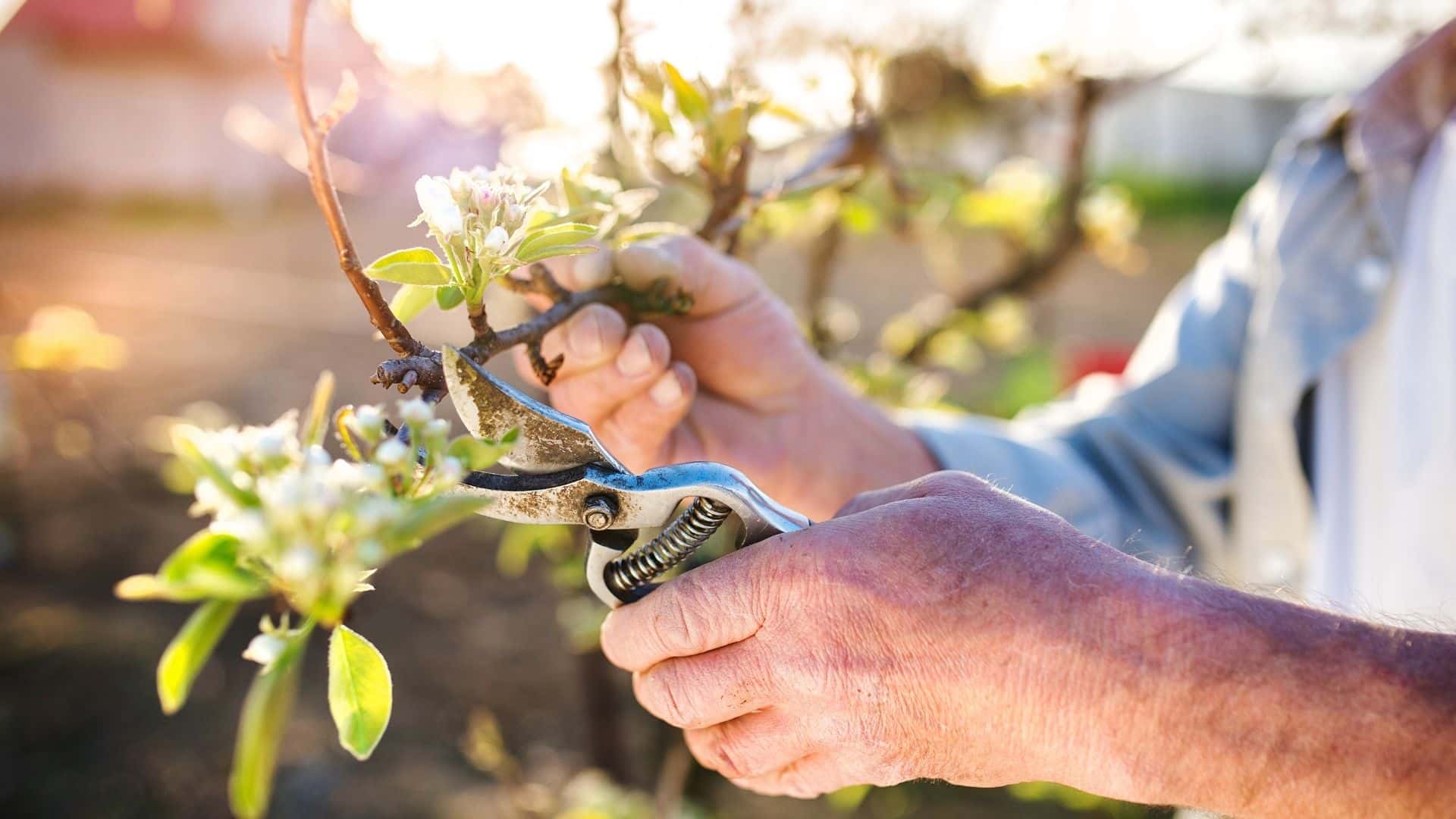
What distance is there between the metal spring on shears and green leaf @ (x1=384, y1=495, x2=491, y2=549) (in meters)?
0.37

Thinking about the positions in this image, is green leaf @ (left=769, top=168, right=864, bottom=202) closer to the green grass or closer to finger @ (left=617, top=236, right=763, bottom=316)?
finger @ (left=617, top=236, right=763, bottom=316)

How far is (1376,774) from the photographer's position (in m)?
0.95

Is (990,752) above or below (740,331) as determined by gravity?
below

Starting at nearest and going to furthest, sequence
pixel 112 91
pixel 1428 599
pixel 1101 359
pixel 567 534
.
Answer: pixel 1428 599 → pixel 567 534 → pixel 1101 359 → pixel 112 91

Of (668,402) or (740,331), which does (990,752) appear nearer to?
(668,402)

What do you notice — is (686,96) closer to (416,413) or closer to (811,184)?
(811,184)

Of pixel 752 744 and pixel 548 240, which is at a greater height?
pixel 548 240

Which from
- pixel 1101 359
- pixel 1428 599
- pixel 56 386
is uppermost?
pixel 56 386

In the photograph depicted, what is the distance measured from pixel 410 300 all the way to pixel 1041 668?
0.72 m

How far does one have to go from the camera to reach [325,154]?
0.93 meters

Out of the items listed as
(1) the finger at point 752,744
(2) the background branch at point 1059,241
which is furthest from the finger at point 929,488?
(2) the background branch at point 1059,241

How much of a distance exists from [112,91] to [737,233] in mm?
17444

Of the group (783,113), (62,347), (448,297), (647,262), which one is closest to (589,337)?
(647,262)

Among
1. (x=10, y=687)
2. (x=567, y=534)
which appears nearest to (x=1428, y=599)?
(x=567, y=534)
